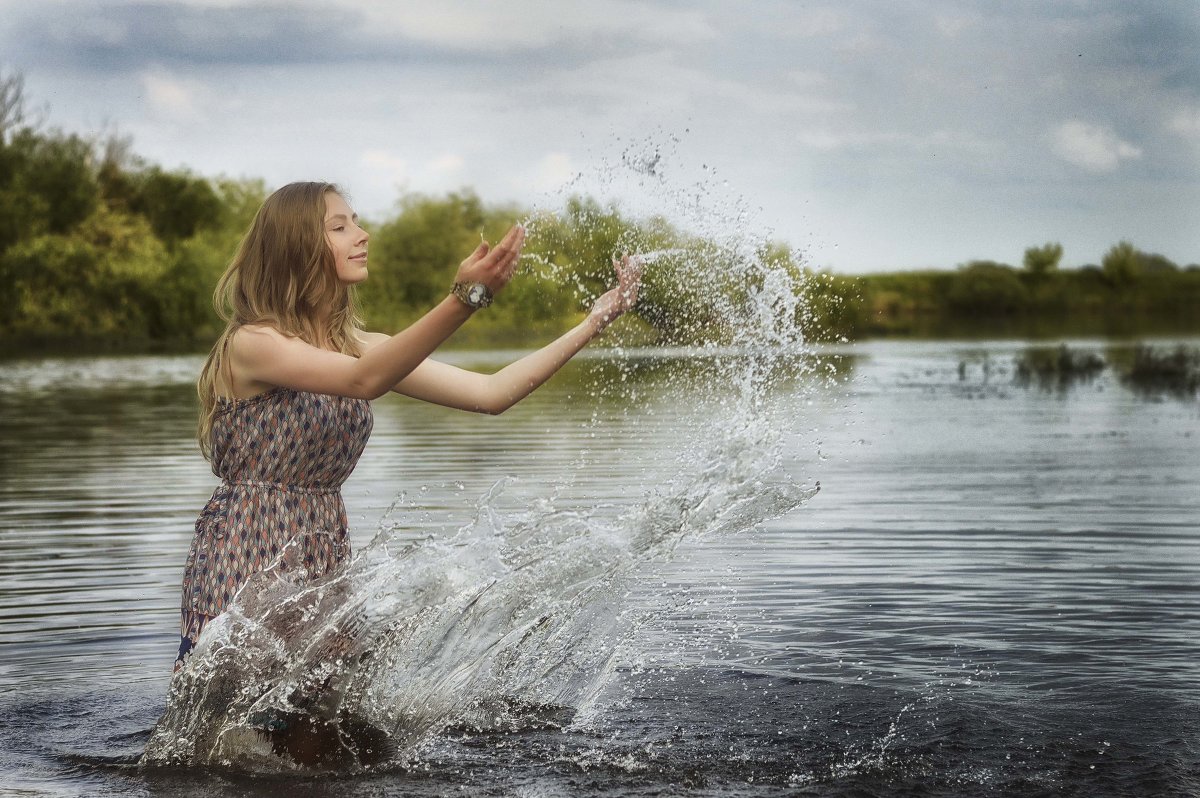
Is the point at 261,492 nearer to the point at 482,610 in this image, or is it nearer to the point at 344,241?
Result: the point at 344,241

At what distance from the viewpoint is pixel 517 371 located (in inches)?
207

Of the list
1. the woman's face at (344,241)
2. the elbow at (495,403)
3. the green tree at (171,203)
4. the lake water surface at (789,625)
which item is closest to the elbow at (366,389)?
the woman's face at (344,241)

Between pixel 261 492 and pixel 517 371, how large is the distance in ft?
3.13

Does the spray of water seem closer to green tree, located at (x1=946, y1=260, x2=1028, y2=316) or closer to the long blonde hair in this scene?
the long blonde hair

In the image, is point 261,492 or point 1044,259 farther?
point 1044,259

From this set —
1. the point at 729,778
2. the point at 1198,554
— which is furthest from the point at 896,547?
the point at 729,778

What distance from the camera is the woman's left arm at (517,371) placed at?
521 centimetres

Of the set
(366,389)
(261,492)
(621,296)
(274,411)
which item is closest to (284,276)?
(274,411)

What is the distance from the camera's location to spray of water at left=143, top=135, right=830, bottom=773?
523 centimetres

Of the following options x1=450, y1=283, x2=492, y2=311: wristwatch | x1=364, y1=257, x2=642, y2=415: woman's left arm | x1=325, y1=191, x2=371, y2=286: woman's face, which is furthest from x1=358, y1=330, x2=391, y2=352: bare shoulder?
x1=450, y1=283, x2=492, y2=311: wristwatch

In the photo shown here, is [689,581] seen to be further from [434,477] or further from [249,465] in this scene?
[434,477]

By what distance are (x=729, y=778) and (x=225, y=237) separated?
3699 inches

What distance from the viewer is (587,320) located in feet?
17.0

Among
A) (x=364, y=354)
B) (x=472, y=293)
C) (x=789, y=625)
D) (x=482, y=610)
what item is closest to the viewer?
(x=472, y=293)
